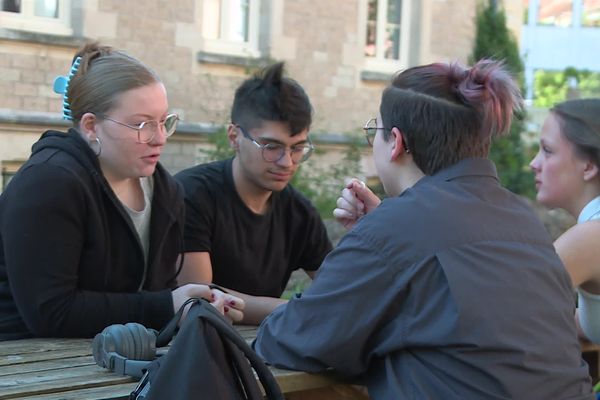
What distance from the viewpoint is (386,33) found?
45.5 ft

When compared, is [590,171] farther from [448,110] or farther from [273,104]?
[273,104]

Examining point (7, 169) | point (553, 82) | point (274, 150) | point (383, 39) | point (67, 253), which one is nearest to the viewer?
point (67, 253)

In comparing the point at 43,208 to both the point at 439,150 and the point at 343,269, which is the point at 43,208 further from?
the point at 439,150

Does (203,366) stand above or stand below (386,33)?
below

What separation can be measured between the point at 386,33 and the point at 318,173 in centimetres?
372

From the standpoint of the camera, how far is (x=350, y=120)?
12.7 meters

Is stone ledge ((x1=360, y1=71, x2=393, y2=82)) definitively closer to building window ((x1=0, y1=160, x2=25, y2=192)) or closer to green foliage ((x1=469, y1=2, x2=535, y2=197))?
green foliage ((x1=469, y1=2, x2=535, y2=197))

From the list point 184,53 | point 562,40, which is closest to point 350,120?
point 184,53

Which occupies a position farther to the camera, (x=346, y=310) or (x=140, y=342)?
(x=140, y=342)

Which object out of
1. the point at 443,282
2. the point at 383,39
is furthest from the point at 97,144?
the point at 383,39

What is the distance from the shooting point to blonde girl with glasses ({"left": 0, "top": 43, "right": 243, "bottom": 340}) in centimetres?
283

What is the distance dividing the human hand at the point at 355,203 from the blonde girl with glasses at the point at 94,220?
0.45 metres

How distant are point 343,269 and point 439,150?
40cm

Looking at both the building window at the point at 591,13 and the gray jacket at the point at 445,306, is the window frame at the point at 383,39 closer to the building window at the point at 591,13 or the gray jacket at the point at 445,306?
the gray jacket at the point at 445,306
